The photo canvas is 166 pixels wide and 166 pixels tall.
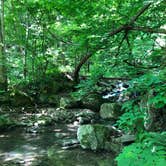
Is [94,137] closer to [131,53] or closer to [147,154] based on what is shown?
[131,53]

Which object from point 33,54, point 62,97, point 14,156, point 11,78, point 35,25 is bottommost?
point 14,156

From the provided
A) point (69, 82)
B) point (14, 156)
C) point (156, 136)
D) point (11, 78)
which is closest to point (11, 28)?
point (11, 78)

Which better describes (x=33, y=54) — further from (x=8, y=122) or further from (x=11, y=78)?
(x=8, y=122)

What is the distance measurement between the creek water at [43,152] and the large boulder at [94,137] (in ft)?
0.59

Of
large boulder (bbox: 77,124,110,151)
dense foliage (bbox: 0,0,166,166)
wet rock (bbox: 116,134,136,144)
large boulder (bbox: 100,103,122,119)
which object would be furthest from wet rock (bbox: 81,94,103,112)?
wet rock (bbox: 116,134,136,144)

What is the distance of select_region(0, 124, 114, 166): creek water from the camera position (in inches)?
231

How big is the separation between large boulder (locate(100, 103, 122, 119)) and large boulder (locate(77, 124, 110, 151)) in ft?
8.47

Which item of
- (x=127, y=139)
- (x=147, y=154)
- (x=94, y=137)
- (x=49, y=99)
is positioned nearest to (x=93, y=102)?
(x=49, y=99)

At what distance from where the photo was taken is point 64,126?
879 centimetres

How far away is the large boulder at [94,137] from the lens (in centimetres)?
653

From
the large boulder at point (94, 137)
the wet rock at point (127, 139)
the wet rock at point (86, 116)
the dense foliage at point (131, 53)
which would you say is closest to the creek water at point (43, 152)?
the large boulder at point (94, 137)

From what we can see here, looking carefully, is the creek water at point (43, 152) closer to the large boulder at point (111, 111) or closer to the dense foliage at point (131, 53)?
the dense foliage at point (131, 53)

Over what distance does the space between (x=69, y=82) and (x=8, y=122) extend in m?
4.95

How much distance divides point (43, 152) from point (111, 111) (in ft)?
11.6
